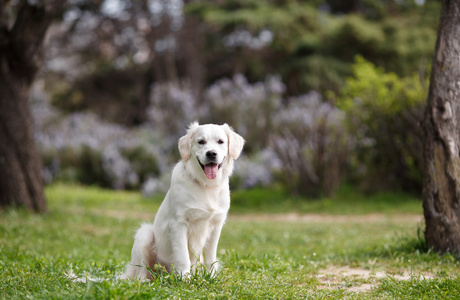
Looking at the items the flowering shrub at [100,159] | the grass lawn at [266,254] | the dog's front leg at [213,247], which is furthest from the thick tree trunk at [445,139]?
the flowering shrub at [100,159]

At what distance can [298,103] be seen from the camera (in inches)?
544

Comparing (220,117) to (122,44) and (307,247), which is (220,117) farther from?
(307,247)

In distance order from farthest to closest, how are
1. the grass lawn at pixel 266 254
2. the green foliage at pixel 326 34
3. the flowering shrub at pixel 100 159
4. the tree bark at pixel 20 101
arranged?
the green foliage at pixel 326 34 < the flowering shrub at pixel 100 159 < the tree bark at pixel 20 101 < the grass lawn at pixel 266 254

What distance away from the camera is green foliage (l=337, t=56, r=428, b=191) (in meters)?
9.30

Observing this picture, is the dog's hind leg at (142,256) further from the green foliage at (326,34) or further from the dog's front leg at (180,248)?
the green foliage at (326,34)

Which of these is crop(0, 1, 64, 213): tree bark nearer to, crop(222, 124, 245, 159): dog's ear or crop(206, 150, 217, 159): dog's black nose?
crop(222, 124, 245, 159): dog's ear

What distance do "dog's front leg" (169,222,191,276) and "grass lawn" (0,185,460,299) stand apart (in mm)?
104

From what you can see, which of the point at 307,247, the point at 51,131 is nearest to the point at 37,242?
the point at 307,247

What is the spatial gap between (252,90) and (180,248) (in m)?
11.7

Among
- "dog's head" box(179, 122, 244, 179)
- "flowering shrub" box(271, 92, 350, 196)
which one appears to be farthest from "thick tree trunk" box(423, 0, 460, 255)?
"flowering shrub" box(271, 92, 350, 196)

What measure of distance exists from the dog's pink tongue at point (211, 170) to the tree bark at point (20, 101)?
4939 mm

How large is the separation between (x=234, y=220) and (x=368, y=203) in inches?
111

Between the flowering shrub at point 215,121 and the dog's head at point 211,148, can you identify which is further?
the flowering shrub at point 215,121

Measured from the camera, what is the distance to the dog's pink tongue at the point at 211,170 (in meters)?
3.47
